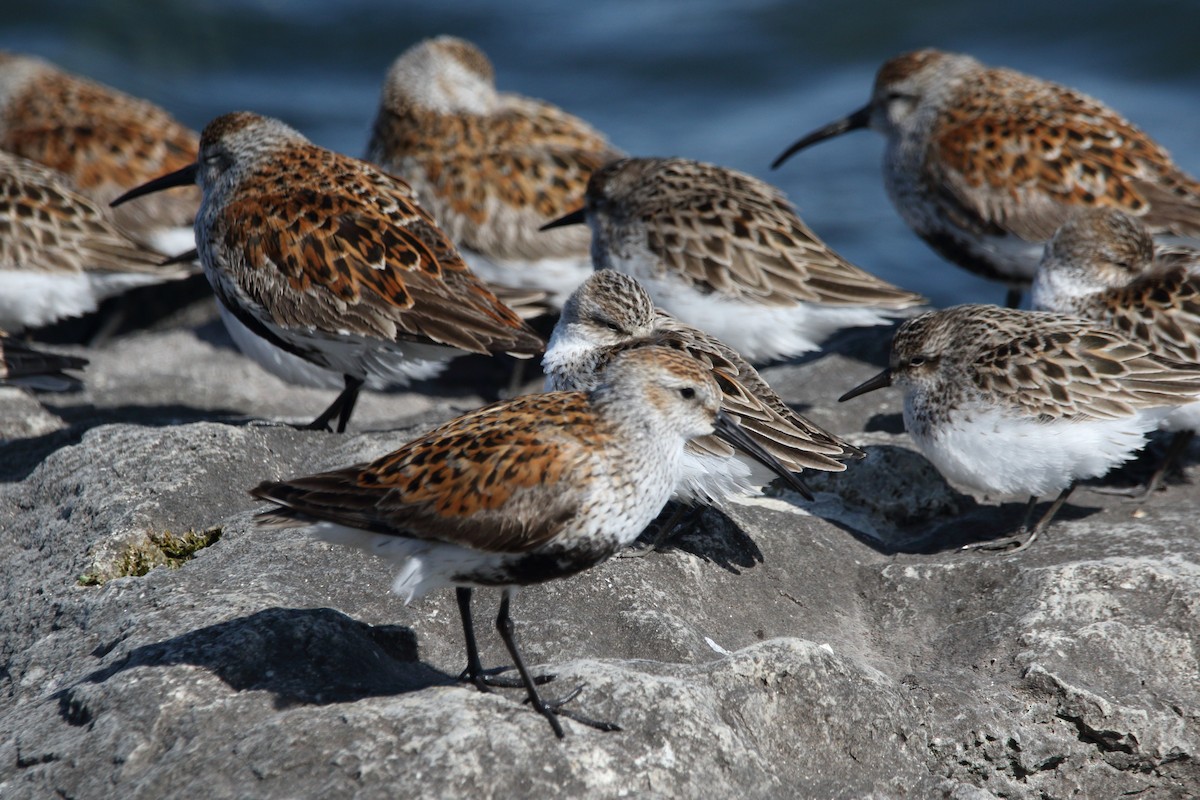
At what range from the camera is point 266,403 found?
9867mm

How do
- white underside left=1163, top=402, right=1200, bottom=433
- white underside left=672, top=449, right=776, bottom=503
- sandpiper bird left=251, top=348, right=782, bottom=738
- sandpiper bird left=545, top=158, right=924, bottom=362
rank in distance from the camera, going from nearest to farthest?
sandpiper bird left=251, top=348, right=782, bottom=738 < white underside left=672, top=449, right=776, bottom=503 < white underside left=1163, top=402, right=1200, bottom=433 < sandpiper bird left=545, top=158, right=924, bottom=362

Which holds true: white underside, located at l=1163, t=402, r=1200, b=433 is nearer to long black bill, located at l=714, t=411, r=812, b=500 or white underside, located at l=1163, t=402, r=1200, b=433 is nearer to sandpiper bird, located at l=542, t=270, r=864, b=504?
sandpiper bird, located at l=542, t=270, r=864, b=504

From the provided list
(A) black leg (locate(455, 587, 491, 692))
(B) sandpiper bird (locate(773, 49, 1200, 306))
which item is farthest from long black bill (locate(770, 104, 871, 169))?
(A) black leg (locate(455, 587, 491, 692))

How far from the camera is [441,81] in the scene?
11.8 meters

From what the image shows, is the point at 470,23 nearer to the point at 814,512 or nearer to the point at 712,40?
the point at 712,40

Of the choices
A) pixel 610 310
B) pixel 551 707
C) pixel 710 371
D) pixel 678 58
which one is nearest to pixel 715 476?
pixel 710 371

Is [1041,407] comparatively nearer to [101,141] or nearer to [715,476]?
[715,476]

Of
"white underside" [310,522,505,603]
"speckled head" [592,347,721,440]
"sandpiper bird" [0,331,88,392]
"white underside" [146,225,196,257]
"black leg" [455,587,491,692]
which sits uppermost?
"speckled head" [592,347,721,440]

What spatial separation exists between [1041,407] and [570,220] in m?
4.18

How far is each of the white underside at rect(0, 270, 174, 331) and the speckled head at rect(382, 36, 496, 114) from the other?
9.01ft

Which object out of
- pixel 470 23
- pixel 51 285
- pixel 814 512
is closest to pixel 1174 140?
pixel 470 23

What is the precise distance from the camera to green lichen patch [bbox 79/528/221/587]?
19.9 feet

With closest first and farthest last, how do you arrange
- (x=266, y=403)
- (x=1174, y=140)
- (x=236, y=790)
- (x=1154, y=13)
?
(x=236, y=790), (x=266, y=403), (x=1174, y=140), (x=1154, y=13)

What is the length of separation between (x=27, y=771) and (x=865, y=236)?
46.5ft
